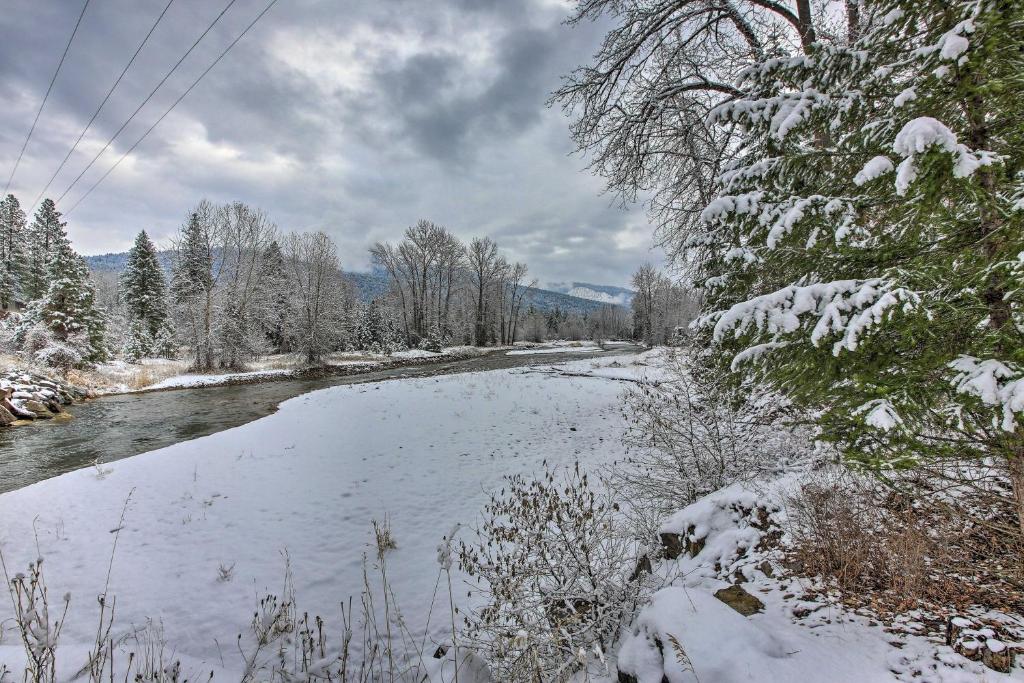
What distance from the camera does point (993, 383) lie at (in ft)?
6.52

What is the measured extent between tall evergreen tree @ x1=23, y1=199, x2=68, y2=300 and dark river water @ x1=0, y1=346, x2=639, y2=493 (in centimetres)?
3470

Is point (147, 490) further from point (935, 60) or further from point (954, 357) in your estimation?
point (935, 60)

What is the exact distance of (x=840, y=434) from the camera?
106 inches

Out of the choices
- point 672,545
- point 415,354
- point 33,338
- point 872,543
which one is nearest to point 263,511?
point 672,545

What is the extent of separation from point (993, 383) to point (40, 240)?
2587 inches

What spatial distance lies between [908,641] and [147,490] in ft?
31.1

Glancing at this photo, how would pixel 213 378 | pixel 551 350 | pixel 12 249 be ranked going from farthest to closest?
pixel 551 350 < pixel 12 249 < pixel 213 378

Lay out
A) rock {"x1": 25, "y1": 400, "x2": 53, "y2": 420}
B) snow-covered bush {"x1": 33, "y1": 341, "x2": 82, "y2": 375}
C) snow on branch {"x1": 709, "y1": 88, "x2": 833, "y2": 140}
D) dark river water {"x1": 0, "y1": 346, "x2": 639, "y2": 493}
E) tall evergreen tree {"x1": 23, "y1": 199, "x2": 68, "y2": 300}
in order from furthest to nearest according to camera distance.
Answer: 1. tall evergreen tree {"x1": 23, "y1": 199, "x2": 68, "y2": 300}
2. snow-covered bush {"x1": 33, "y1": 341, "x2": 82, "y2": 375}
3. rock {"x1": 25, "y1": 400, "x2": 53, "y2": 420}
4. dark river water {"x1": 0, "y1": 346, "x2": 639, "y2": 493}
5. snow on branch {"x1": 709, "y1": 88, "x2": 833, "y2": 140}

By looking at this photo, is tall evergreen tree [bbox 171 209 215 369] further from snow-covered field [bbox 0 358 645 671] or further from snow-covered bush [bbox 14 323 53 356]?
snow-covered field [bbox 0 358 645 671]

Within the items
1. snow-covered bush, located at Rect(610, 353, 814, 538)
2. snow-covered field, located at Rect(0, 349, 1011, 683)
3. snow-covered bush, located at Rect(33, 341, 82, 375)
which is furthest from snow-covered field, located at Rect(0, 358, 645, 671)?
snow-covered bush, located at Rect(33, 341, 82, 375)

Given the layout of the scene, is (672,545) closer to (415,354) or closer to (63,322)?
(63,322)

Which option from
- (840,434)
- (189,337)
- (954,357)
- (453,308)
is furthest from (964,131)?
(453,308)

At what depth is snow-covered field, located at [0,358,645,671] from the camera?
4250 mm

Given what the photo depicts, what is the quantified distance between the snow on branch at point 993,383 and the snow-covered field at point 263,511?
460 cm
